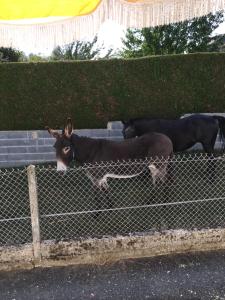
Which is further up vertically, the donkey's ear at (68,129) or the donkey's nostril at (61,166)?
the donkey's ear at (68,129)

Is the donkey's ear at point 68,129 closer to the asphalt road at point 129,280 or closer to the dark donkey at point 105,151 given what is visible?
the dark donkey at point 105,151

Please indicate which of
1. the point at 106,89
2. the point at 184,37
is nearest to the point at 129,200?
the point at 106,89

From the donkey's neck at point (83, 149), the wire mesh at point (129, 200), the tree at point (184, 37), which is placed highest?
the tree at point (184, 37)

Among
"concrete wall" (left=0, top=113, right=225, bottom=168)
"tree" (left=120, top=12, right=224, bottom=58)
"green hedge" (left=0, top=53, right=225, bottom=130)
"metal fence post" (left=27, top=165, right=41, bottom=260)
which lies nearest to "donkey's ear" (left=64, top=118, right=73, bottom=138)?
"metal fence post" (left=27, top=165, right=41, bottom=260)

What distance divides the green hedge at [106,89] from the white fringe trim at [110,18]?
17.4 ft

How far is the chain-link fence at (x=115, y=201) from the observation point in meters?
5.05

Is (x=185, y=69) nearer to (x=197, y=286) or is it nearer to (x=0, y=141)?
(x=0, y=141)

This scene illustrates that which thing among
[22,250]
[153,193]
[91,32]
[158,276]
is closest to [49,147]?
[153,193]

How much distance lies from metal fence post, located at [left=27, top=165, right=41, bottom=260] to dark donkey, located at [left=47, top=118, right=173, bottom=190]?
120 cm

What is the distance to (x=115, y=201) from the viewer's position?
6.02m

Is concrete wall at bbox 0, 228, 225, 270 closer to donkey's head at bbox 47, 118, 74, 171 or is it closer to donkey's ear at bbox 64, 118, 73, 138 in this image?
donkey's head at bbox 47, 118, 74, 171

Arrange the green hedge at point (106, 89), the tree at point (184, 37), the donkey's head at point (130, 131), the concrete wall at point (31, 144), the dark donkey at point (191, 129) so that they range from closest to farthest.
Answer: the dark donkey at point (191, 129)
the donkey's head at point (130, 131)
the concrete wall at point (31, 144)
the green hedge at point (106, 89)
the tree at point (184, 37)

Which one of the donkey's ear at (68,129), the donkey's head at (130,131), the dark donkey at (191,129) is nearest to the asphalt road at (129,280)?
the donkey's ear at (68,129)

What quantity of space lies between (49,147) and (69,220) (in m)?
3.12
